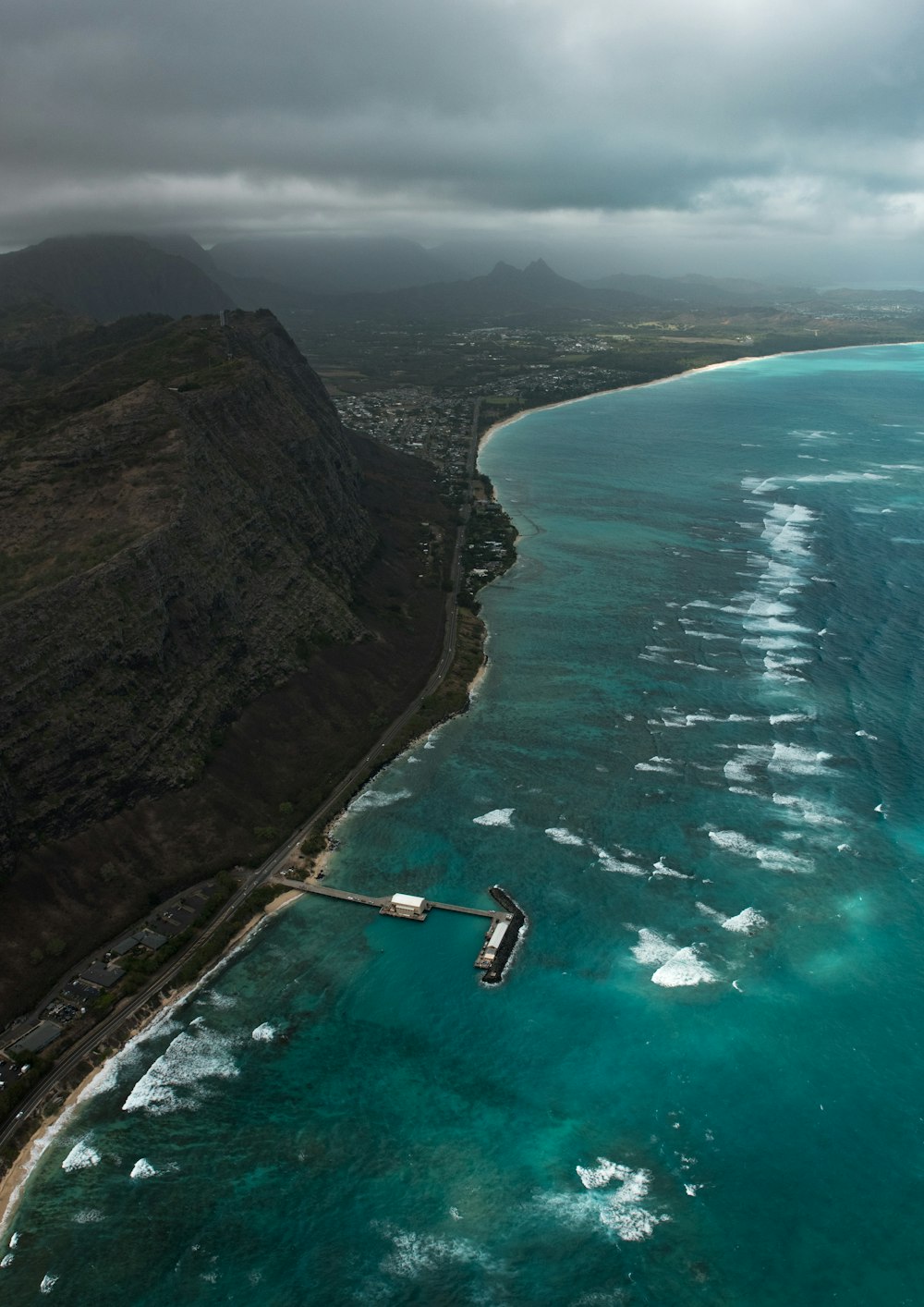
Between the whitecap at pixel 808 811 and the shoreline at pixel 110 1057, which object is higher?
the whitecap at pixel 808 811

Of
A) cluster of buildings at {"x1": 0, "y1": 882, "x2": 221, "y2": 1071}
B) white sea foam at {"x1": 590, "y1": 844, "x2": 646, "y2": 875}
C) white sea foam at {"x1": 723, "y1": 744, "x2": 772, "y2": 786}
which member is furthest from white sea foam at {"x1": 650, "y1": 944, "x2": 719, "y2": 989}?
cluster of buildings at {"x1": 0, "y1": 882, "x2": 221, "y2": 1071}

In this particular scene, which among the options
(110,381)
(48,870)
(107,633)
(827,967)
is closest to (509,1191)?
(827,967)

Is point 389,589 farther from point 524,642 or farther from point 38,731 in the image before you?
point 38,731

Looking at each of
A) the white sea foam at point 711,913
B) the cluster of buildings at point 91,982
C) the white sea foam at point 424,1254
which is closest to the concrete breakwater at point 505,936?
the white sea foam at point 711,913

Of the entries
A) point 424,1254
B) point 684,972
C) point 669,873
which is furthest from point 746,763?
point 424,1254

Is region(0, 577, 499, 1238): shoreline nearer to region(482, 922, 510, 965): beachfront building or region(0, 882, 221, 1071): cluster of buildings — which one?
region(0, 882, 221, 1071): cluster of buildings

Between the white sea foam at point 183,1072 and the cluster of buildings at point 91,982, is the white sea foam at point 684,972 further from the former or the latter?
the cluster of buildings at point 91,982

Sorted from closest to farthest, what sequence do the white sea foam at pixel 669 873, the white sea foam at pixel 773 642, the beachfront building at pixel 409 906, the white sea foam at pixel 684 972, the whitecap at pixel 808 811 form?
the white sea foam at pixel 684 972
the beachfront building at pixel 409 906
the white sea foam at pixel 669 873
the whitecap at pixel 808 811
the white sea foam at pixel 773 642
